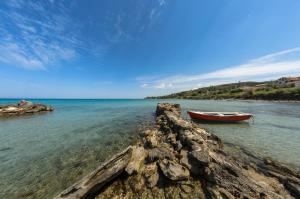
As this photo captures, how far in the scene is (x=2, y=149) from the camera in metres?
11.3

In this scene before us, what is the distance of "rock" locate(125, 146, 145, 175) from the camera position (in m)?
5.81

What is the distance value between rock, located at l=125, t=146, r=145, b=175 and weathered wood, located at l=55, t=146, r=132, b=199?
20 centimetres

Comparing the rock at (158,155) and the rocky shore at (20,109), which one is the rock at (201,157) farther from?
the rocky shore at (20,109)

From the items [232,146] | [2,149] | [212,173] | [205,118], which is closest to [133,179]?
[212,173]

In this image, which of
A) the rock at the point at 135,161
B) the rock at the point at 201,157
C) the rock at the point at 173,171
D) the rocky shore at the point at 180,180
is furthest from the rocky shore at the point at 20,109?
the rock at the point at 201,157

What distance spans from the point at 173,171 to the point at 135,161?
5.61ft

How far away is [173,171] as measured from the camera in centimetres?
566

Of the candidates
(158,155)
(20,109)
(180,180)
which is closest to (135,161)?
(158,155)

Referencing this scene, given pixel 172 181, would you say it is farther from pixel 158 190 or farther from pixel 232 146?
pixel 232 146

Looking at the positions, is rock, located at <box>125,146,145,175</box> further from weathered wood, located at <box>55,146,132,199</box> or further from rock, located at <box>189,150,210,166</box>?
rock, located at <box>189,150,210,166</box>

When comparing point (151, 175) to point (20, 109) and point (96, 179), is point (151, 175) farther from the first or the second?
point (20, 109)

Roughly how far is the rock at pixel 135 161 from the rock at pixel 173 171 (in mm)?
930

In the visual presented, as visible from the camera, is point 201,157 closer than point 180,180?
No

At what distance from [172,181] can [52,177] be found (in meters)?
6.18
